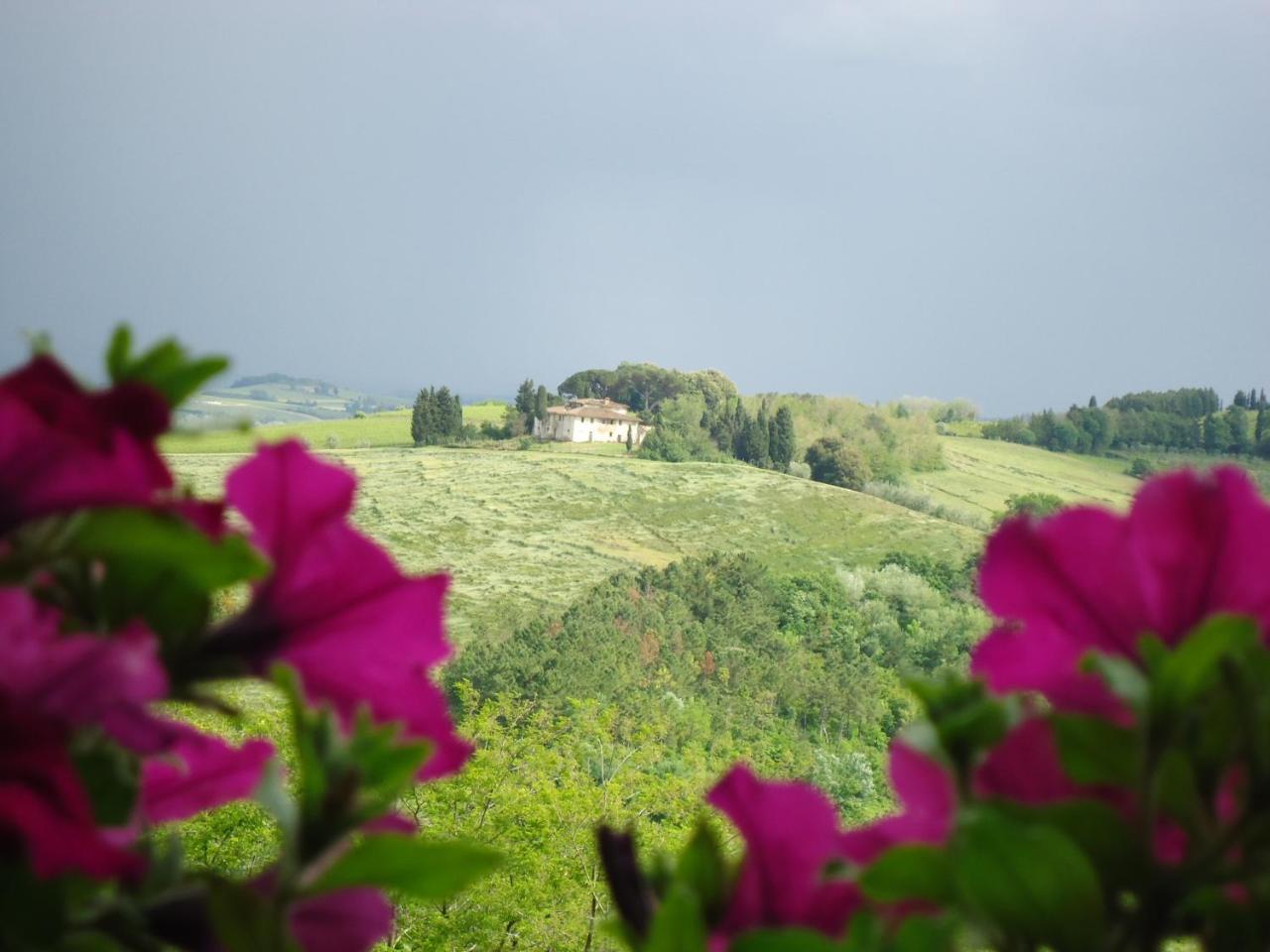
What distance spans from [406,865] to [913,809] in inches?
4.3

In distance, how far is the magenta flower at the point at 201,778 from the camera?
0.25 metres

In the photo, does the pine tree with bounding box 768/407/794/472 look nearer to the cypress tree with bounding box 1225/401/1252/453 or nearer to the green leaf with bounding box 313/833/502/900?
the cypress tree with bounding box 1225/401/1252/453

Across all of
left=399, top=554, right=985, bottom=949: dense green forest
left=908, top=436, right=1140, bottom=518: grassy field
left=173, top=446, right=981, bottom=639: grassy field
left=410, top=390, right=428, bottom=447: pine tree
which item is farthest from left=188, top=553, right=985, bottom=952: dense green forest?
left=410, top=390, right=428, bottom=447: pine tree

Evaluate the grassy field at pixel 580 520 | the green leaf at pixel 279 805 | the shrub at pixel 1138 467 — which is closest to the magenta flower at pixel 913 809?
the green leaf at pixel 279 805

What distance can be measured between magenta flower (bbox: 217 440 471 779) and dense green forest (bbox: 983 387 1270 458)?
1361 inches

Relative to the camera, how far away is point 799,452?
30.6 m

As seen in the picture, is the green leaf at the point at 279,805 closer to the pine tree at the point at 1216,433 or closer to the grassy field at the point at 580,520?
the grassy field at the point at 580,520

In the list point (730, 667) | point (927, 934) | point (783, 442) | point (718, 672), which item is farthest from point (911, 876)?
point (783, 442)

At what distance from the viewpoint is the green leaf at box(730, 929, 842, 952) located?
192 millimetres

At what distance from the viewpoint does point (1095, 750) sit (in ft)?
0.65

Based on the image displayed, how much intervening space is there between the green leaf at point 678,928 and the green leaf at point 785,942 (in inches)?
0.5

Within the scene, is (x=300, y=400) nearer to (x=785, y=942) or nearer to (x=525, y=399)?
(x=525, y=399)

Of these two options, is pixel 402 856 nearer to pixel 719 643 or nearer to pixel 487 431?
pixel 719 643

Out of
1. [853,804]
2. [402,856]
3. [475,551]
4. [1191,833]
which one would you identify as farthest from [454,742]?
[475,551]
